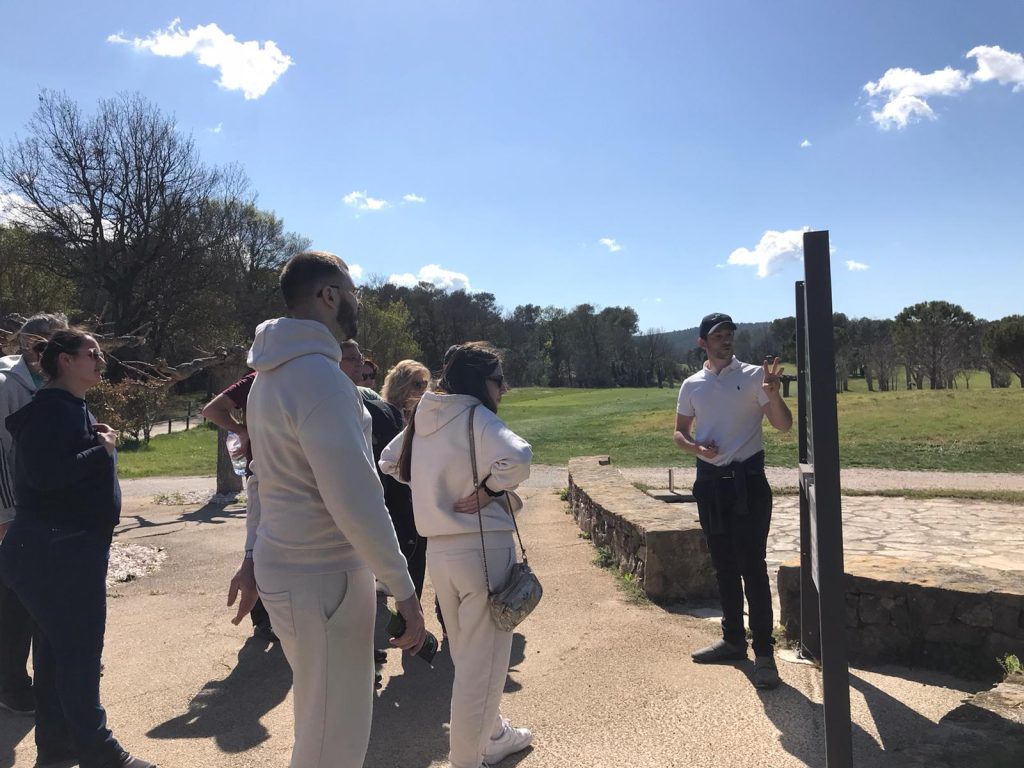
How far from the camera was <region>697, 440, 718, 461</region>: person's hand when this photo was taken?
13.8 feet

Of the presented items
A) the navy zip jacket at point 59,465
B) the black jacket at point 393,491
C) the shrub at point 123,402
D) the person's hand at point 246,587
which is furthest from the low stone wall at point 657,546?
the shrub at point 123,402

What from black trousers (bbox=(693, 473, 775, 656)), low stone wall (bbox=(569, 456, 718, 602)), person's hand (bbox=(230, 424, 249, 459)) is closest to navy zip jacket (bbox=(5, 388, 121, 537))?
person's hand (bbox=(230, 424, 249, 459))

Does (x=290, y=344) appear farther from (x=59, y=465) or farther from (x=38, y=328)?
(x=38, y=328)

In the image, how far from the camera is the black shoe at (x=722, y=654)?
4.17 metres

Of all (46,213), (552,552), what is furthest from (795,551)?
(46,213)

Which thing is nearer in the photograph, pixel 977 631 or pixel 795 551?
pixel 977 631

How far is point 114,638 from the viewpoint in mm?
4973

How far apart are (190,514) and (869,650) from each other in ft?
30.5

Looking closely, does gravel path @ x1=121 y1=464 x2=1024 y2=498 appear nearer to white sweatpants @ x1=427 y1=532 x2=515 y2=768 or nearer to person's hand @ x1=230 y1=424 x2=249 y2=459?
person's hand @ x1=230 y1=424 x2=249 y2=459

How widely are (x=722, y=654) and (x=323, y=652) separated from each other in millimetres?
2871

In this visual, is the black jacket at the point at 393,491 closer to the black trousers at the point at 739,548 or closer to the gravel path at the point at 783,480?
the black trousers at the point at 739,548

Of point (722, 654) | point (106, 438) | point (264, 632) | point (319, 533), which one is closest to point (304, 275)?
point (319, 533)

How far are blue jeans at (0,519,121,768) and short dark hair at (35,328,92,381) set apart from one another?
0.63 metres

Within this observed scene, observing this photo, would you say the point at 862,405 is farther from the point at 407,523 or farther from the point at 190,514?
the point at 407,523
